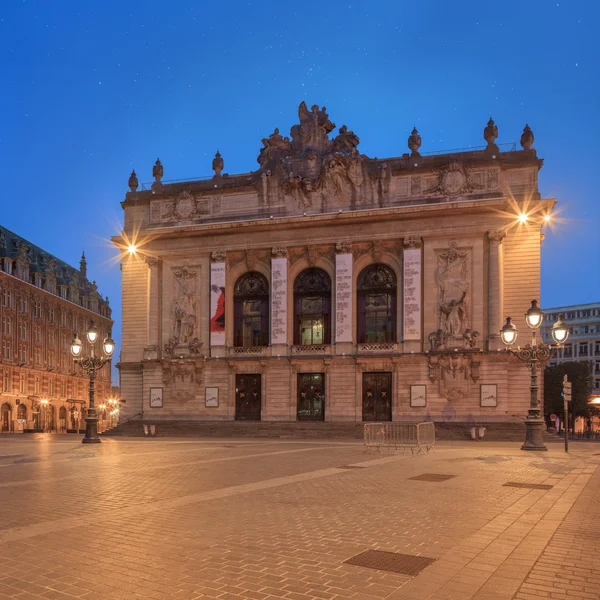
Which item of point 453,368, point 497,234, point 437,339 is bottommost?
point 453,368

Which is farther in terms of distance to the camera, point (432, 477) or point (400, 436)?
point (400, 436)

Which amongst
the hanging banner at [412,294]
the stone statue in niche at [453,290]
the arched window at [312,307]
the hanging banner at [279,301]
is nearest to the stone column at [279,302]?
the hanging banner at [279,301]

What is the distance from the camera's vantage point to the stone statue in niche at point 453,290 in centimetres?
4453

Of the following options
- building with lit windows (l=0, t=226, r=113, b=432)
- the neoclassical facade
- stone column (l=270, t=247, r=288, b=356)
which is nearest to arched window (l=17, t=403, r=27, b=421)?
building with lit windows (l=0, t=226, r=113, b=432)

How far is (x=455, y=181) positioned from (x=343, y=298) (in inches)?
453

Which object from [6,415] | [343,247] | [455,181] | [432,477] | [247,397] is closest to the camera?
[432,477]

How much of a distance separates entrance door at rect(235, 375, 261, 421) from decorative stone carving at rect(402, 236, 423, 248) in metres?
14.9

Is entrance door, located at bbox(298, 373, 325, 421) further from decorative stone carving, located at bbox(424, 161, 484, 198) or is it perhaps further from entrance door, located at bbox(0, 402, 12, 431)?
entrance door, located at bbox(0, 402, 12, 431)

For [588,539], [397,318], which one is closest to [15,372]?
[397,318]

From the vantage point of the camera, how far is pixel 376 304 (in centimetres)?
4803

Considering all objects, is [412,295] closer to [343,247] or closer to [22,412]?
[343,247]

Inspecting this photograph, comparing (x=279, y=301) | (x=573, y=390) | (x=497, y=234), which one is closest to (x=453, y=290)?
(x=497, y=234)

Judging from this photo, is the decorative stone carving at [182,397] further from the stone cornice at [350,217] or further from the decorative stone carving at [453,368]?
the decorative stone carving at [453,368]

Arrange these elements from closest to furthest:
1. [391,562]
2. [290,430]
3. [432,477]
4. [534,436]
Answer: [391,562], [432,477], [534,436], [290,430]
